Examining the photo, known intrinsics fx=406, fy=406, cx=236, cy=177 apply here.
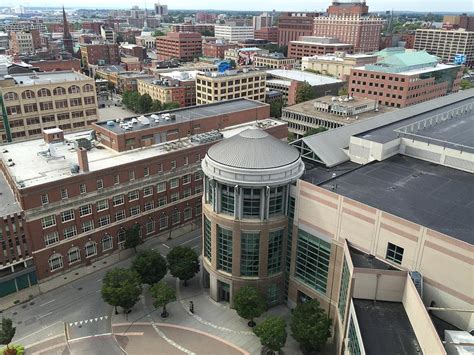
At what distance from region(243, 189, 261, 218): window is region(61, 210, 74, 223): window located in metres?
30.5

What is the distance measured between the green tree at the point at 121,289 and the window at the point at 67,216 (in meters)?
14.9

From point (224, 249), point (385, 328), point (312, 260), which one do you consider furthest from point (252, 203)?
point (385, 328)

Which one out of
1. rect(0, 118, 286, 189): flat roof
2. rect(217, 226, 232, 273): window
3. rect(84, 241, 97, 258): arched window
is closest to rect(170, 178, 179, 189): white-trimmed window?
rect(0, 118, 286, 189): flat roof

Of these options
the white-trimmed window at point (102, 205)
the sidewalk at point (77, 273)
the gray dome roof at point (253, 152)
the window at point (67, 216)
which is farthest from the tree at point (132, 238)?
the gray dome roof at point (253, 152)

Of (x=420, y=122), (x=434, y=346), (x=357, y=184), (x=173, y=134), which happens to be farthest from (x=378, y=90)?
(x=434, y=346)

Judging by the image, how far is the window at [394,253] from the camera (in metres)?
45.5

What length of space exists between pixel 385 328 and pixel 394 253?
8818 millimetres

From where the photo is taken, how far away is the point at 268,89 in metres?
179

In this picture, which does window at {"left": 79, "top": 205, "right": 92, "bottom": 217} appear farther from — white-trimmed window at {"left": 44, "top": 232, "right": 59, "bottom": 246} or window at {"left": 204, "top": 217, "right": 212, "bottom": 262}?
window at {"left": 204, "top": 217, "right": 212, "bottom": 262}

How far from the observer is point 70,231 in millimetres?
66938

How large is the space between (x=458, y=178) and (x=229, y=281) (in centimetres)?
3569

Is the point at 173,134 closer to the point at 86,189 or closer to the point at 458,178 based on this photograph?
the point at 86,189

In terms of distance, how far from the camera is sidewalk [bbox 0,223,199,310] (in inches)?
2429

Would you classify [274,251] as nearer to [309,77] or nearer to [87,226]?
[87,226]
